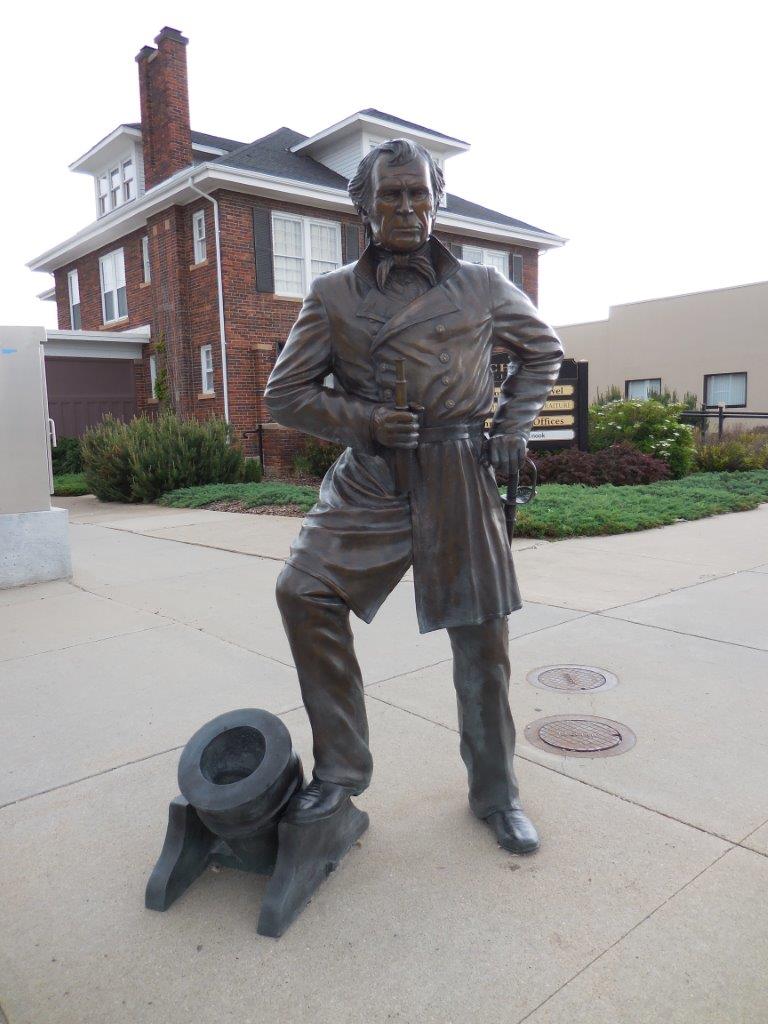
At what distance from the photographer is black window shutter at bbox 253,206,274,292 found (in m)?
17.8

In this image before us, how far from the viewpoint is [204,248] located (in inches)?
717

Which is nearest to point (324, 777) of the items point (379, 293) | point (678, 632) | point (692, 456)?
point (379, 293)

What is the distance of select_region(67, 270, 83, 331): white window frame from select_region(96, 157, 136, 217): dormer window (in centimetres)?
203

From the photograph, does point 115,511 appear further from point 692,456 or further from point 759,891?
point 759,891

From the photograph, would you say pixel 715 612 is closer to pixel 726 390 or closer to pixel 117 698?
pixel 117 698

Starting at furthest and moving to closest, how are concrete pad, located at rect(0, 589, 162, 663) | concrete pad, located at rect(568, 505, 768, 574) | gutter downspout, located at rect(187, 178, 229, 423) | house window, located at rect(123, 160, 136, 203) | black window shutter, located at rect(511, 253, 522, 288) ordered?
black window shutter, located at rect(511, 253, 522, 288) → house window, located at rect(123, 160, 136, 203) → gutter downspout, located at rect(187, 178, 229, 423) → concrete pad, located at rect(568, 505, 768, 574) → concrete pad, located at rect(0, 589, 162, 663)

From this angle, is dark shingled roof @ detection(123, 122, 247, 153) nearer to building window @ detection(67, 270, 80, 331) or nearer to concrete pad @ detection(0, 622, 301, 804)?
building window @ detection(67, 270, 80, 331)

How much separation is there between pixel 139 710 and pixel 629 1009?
2.73 meters

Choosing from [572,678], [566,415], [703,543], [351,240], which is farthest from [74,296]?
[572,678]

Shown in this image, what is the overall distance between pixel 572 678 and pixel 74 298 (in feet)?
76.2

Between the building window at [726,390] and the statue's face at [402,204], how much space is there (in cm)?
3387

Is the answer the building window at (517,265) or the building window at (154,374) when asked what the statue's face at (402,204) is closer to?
the building window at (154,374)

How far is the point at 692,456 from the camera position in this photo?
1507 cm

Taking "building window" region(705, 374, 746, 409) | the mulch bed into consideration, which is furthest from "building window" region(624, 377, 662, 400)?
the mulch bed
